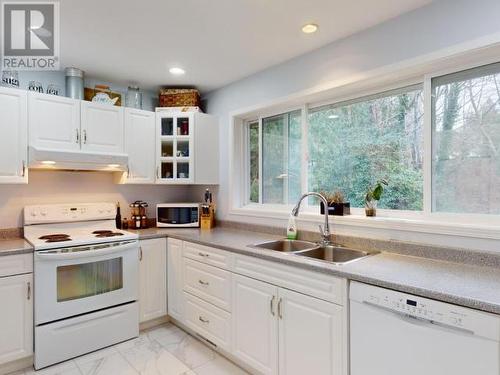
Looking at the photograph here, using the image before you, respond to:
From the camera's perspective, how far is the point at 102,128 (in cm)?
278

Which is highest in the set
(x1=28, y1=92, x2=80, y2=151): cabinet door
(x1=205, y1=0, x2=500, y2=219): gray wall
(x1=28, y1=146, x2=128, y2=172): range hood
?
(x1=205, y1=0, x2=500, y2=219): gray wall

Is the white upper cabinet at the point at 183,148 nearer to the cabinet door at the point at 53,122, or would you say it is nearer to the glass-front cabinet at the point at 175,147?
the glass-front cabinet at the point at 175,147

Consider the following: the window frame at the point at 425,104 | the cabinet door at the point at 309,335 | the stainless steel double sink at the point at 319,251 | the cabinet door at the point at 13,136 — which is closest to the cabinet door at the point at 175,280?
the stainless steel double sink at the point at 319,251

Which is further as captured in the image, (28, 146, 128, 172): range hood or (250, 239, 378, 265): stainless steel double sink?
(28, 146, 128, 172): range hood

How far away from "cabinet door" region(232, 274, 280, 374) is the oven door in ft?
3.22

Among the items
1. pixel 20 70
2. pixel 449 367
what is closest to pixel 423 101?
pixel 449 367

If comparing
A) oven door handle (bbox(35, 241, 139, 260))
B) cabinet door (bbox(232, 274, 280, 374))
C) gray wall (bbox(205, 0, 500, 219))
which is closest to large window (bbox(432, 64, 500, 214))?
gray wall (bbox(205, 0, 500, 219))

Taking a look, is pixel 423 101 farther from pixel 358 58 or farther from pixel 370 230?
pixel 370 230

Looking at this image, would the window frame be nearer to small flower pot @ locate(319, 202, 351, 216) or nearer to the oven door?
small flower pot @ locate(319, 202, 351, 216)

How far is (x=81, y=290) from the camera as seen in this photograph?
2.33m

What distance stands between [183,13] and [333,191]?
5.41 ft

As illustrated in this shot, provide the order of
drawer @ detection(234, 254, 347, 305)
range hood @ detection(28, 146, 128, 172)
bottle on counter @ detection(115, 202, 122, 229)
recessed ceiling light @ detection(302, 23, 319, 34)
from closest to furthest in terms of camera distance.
Answer: 1. drawer @ detection(234, 254, 347, 305)
2. recessed ceiling light @ detection(302, 23, 319, 34)
3. range hood @ detection(28, 146, 128, 172)
4. bottle on counter @ detection(115, 202, 122, 229)

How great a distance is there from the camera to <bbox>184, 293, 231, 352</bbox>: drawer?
2.22 metres

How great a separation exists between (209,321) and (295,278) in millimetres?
981
